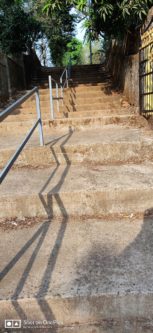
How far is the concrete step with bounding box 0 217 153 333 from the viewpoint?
5.46 feet

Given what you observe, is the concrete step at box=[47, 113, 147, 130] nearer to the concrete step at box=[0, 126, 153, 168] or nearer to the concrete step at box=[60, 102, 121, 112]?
the concrete step at box=[0, 126, 153, 168]

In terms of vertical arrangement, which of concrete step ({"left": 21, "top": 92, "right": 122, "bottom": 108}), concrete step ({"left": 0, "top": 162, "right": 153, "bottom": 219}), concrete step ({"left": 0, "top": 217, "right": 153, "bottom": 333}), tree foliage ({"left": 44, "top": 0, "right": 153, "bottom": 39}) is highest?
tree foliage ({"left": 44, "top": 0, "right": 153, "bottom": 39})

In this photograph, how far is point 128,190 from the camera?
8.20 ft

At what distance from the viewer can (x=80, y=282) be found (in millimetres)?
1750

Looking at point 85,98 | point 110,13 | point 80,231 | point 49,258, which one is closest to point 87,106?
point 85,98

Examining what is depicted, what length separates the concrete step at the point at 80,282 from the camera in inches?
65.5

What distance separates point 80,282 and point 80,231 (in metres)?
0.58

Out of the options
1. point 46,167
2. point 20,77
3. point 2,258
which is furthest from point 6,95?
point 2,258

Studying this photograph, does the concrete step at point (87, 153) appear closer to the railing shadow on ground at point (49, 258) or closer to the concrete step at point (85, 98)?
the railing shadow on ground at point (49, 258)

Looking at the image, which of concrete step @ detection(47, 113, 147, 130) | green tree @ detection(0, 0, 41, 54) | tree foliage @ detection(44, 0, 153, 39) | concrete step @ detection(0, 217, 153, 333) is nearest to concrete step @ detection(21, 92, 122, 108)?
tree foliage @ detection(44, 0, 153, 39)

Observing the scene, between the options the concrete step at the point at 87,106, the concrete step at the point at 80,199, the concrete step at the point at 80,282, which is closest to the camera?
the concrete step at the point at 80,282

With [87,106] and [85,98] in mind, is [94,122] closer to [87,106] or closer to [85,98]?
[87,106]

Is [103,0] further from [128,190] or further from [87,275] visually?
[87,275]

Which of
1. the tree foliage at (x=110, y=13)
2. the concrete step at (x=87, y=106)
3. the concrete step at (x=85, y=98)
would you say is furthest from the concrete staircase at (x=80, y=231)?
the concrete step at (x=85, y=98)
